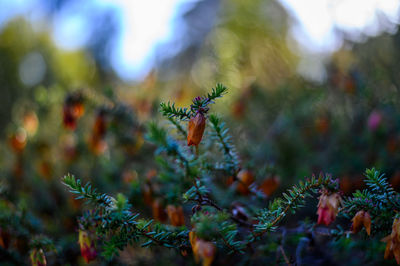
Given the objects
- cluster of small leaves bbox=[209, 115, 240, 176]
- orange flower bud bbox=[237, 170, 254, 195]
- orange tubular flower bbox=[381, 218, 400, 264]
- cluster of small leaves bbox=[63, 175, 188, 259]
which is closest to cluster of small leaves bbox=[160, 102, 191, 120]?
Answer: cluster of small leaves bbox=[209, 115, 240, 176]

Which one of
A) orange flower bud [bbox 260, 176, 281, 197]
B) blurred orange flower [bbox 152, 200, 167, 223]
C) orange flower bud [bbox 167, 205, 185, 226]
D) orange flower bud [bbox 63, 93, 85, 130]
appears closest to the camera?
orange flower bud [bbox 167, 205, 185, 226]

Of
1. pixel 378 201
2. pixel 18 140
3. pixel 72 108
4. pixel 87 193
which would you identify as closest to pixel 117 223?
pixel 87 193

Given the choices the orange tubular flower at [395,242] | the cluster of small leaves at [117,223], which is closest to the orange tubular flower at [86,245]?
the cluster of small leaves at [117,223]

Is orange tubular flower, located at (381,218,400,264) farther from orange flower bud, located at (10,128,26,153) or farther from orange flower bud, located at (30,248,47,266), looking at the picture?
orange flower bud, located at (10,128,26,153)

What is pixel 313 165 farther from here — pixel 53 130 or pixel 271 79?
pixel 53 130

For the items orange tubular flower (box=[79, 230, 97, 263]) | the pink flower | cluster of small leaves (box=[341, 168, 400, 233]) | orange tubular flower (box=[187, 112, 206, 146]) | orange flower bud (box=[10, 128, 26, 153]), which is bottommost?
cluster of small leaves (box=[341, 168, 400, 233])

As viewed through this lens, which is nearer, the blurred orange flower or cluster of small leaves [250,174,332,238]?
cluster of small leaves [250,174,332,238]

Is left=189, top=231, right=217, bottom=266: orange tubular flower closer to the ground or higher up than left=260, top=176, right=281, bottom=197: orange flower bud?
closer to the ground

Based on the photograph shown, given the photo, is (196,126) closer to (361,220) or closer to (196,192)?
(196,192)
